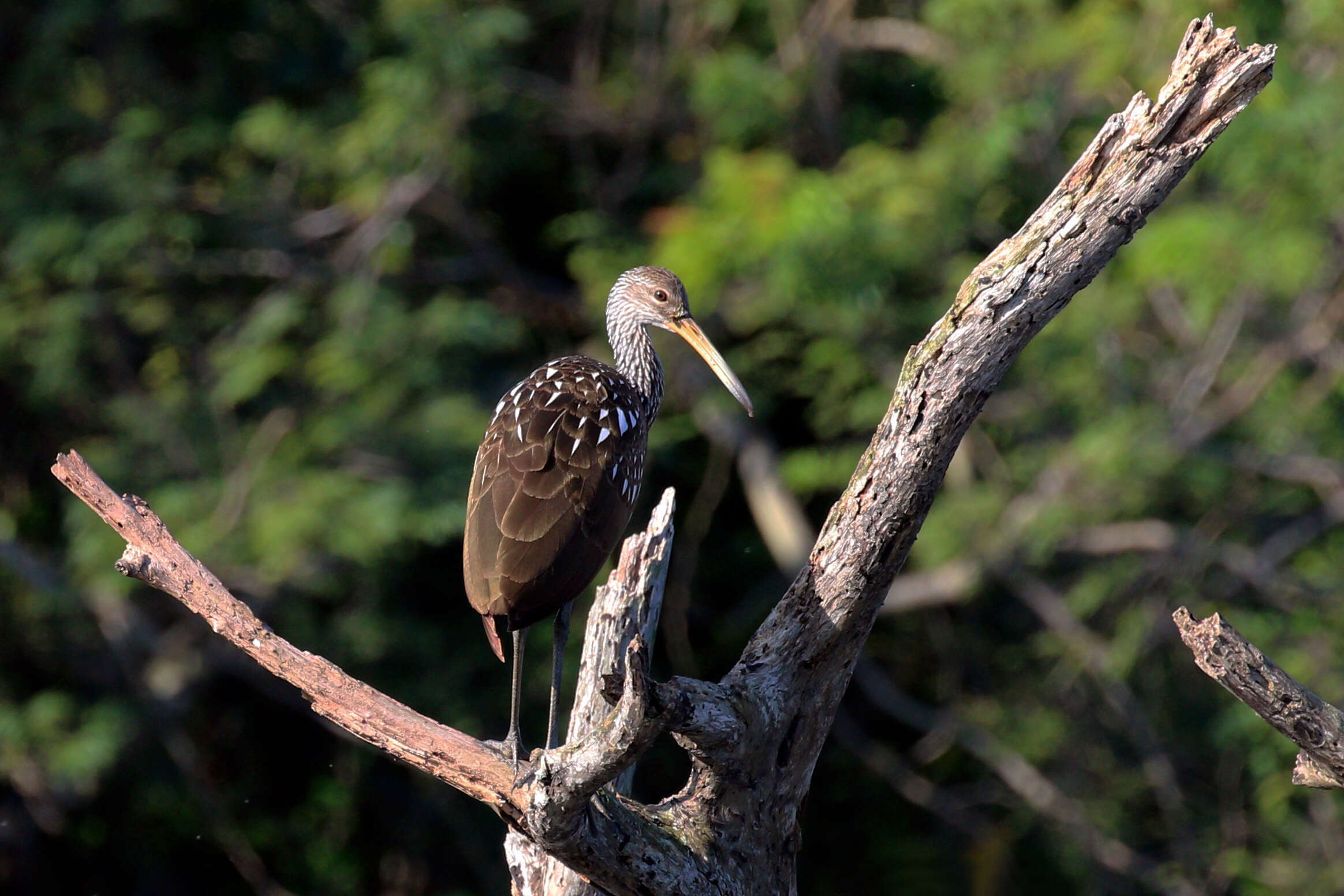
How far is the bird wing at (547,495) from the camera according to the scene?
3.62m

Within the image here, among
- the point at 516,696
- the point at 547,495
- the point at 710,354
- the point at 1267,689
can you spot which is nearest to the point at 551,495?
the point at 547,495

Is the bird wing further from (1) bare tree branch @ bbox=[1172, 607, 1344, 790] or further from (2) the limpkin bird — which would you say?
(1) bare tree branch @ bbox=[1172, 607, 1344, 790]

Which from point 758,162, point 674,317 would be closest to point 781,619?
point 674,317

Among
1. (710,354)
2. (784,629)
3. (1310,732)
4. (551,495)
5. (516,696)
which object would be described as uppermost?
(710,354)

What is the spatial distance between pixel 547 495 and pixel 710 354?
3.93 feet

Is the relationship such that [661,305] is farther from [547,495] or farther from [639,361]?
[547,495]

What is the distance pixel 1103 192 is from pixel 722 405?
16.7ft

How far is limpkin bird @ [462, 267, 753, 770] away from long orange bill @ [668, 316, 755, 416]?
0.01 metres

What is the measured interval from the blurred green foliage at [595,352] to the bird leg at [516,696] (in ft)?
10.7

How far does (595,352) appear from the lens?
26.8 feet

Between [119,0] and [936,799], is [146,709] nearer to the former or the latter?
[119,0]

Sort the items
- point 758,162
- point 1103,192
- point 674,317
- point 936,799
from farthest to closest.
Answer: point 936,799 < point 758,162 < point 674,317 < point 1103,192

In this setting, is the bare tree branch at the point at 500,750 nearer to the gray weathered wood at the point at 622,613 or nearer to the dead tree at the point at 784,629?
the dead tree at the point at 784,629

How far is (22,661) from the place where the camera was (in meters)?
8.20
